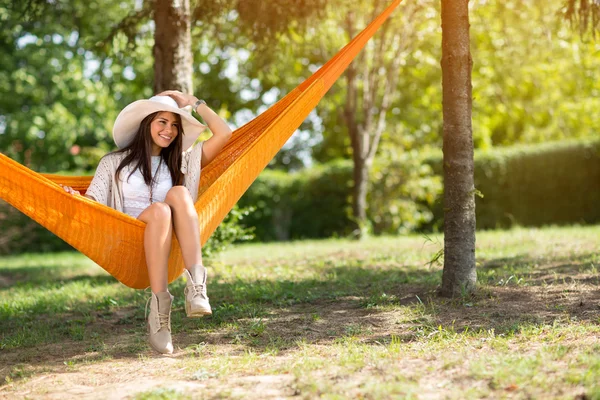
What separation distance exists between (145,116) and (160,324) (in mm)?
888

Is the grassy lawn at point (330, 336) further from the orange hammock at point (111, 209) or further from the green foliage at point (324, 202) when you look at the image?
the green foliage at point (324, 202)

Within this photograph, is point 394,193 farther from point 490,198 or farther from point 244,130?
point 244,130

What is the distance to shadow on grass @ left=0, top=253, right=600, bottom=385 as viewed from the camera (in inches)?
108

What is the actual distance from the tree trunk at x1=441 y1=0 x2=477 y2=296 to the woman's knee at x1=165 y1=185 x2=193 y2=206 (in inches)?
51.6

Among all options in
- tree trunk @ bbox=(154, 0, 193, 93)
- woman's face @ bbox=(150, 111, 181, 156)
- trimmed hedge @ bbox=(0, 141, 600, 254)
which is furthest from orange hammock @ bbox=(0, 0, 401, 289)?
trimmed hedge @ bbox=(0, 141, 600, 254)

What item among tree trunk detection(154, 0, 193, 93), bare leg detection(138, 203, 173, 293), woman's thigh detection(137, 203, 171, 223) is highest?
tree trunk detection(154, 0, 193, 93)

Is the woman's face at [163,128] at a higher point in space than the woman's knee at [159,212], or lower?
higher

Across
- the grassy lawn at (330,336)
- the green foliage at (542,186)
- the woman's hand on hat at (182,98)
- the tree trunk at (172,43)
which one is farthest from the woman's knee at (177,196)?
the green foliage at (542,186)

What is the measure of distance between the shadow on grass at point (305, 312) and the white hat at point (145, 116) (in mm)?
856

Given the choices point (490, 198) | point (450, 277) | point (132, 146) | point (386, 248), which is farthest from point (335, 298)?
point (490, 198)

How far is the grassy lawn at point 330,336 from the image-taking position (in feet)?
6.69

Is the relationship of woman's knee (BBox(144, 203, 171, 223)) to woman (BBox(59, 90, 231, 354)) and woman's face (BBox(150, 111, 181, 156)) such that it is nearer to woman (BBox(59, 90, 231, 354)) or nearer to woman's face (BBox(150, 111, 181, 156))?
woman (BBox(59, 90, 231, 354))

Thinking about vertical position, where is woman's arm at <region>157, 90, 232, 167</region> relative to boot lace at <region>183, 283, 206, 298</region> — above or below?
above

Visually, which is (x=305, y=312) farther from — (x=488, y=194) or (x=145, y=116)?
(x=488, y=194)
